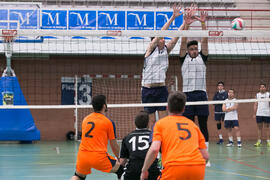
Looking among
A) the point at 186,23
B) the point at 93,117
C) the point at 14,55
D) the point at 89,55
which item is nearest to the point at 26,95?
the point at 14,55

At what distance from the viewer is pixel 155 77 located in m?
7.37

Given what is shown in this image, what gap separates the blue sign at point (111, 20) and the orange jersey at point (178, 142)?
11955 millimetres

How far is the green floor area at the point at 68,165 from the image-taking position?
7.43 metres

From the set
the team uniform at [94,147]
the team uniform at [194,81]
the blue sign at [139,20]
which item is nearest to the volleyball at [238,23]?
the team uniform at [194,81]

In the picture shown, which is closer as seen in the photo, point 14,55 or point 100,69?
point 14,55

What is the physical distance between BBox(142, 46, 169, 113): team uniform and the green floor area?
1573 mm

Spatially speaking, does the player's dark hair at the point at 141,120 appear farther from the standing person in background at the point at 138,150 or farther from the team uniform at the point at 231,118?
the team uniform at the point at 231,118

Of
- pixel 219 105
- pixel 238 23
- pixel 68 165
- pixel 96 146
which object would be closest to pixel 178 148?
pixel 96 146

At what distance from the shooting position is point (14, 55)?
49.5 ft

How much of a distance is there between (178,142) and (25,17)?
38.7ft

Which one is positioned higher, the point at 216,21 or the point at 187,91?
the point at 216,21

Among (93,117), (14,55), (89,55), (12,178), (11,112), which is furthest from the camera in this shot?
(89,55)

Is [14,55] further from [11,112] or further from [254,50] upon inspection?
[254,50]

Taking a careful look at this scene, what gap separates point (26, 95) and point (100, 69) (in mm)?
3020
